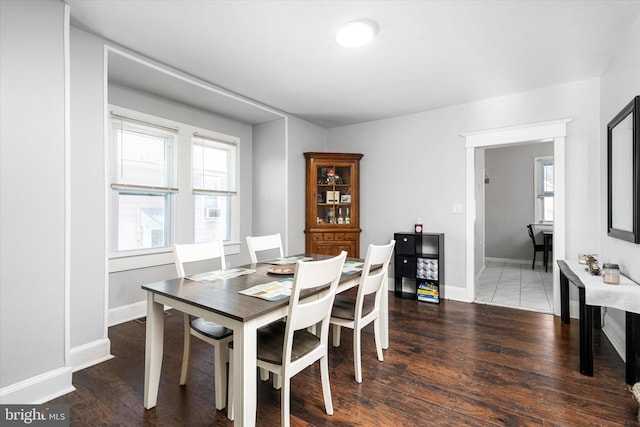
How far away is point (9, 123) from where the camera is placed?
173cm

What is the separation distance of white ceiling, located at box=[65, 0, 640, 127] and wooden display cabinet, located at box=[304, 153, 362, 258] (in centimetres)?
115

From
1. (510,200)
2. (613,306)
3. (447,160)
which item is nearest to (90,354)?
(613,306)

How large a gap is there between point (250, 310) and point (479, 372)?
5.81ft

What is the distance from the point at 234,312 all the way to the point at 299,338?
543mm

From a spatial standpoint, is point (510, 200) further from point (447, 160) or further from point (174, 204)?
point (174, 204)

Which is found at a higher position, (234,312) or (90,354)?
(234,312)

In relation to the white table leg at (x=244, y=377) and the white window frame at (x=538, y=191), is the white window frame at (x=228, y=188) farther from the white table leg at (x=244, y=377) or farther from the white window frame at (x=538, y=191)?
the white window frame at (x=538, y=191)

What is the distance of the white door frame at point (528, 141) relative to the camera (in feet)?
10.5

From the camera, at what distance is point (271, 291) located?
5.50 ft

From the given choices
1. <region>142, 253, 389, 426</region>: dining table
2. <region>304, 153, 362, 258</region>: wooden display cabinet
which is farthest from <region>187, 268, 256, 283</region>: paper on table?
<region>304, 153, 362, 258</region>: wooden display cabinet

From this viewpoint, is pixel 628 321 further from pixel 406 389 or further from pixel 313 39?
pixel 313 39

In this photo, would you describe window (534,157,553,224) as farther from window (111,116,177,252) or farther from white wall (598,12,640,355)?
window (111,116,177,252)

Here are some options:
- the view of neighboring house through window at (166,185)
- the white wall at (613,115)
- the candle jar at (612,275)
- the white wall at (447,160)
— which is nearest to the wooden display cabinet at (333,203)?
the white wall at (447,160)

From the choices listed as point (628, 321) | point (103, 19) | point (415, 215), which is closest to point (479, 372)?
point (628, 321)
